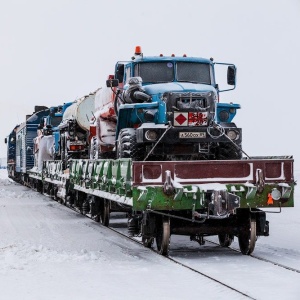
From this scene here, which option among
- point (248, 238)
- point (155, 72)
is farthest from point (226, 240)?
point (155, 72)

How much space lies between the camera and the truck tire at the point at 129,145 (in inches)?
504

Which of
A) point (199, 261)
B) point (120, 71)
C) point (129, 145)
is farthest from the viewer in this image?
point (120, 71)

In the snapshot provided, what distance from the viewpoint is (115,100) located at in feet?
47.6

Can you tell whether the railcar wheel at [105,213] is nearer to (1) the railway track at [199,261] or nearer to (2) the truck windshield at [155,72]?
(1) the railway track at [199,261]

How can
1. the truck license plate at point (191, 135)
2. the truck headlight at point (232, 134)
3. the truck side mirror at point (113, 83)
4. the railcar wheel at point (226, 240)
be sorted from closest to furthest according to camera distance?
1. the railcar wheel at point (226, 240)
2. the truck license plate at point (191, 135)
3. the truck headlight at point (232, 134)
4. the truck side mirror at point (113, 83)

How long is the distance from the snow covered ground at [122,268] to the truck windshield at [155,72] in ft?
9.97

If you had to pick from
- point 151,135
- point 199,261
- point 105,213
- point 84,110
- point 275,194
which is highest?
point 84,110

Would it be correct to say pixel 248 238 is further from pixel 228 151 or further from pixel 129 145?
pixel 129 145

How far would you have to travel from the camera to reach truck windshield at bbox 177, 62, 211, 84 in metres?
14.2

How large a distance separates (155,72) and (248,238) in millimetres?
4038

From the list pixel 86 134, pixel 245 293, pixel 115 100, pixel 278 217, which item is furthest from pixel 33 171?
pixel 245 293

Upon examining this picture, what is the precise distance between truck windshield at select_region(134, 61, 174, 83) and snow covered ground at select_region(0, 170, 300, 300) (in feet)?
9.97

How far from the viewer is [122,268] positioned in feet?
33.4

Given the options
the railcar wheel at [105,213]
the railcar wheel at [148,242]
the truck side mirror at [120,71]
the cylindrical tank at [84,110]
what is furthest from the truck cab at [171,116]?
the cylindrical tank at [84,110]
